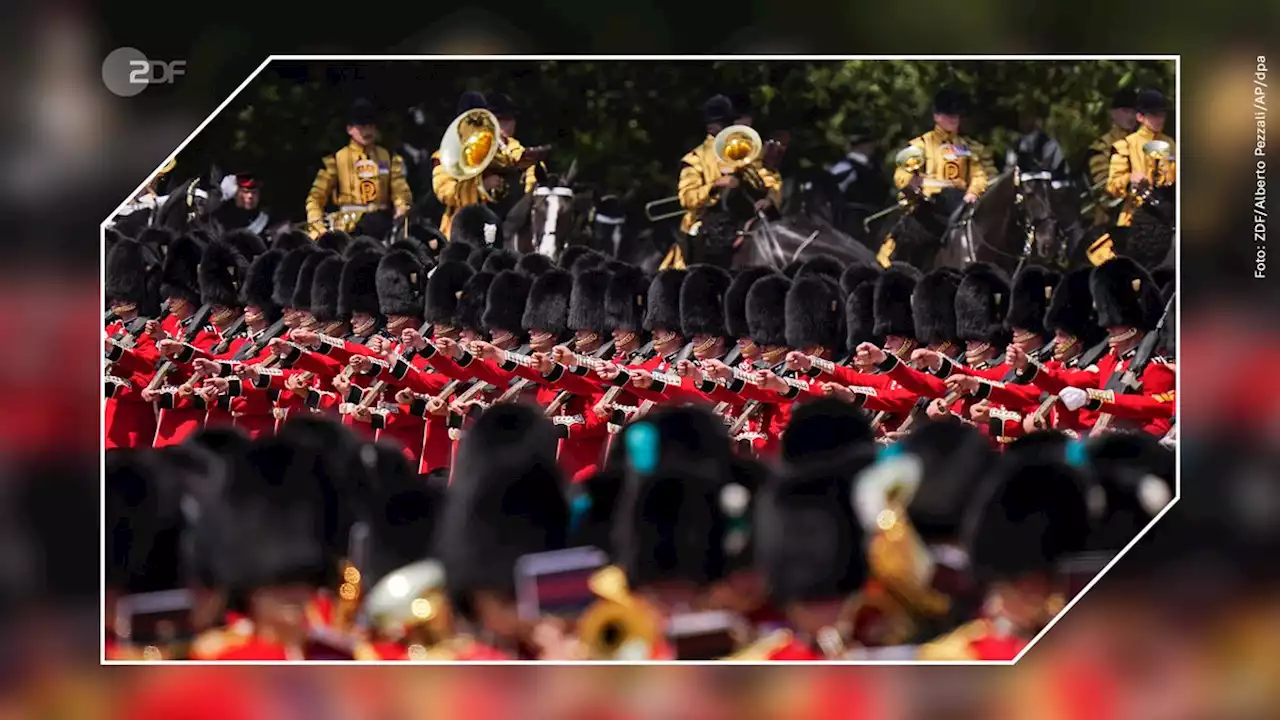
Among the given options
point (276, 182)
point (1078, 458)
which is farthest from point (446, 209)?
point (1078, 458)

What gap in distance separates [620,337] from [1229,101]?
209 centimetres

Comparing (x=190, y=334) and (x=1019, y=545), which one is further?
(x=190, y=334)

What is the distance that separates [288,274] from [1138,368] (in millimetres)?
2745

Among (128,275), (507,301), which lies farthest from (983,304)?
(128,275)

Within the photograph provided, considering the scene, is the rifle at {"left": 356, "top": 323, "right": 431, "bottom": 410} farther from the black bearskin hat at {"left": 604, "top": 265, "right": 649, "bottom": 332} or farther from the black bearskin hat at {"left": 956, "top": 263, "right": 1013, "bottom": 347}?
the black bearskin hat at {"left": 956, "top": 263, "right": 1013, "bottom": 347}

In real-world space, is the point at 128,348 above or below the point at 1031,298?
below

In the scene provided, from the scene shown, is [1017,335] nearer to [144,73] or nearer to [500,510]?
[500,510]

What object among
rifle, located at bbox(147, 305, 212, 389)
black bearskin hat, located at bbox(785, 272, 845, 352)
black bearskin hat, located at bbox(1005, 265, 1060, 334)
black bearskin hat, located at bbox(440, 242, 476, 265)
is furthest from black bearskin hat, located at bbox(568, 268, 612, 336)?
black bearskin hat, located at bbox(1005, 265, 1060, 334)

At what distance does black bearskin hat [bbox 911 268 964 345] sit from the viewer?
798 centimetres

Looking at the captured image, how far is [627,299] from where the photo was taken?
26.4 ft

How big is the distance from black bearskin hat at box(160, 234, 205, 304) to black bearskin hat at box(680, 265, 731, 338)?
1.56 m

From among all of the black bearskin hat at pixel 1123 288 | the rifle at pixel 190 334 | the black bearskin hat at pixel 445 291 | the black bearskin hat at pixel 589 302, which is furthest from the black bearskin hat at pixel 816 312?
the rifle at pixel 190 334

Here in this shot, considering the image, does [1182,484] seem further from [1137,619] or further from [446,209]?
[446,209]

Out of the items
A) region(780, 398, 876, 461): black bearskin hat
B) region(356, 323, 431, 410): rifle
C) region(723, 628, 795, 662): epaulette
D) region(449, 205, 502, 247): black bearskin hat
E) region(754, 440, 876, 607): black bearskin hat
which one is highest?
region(449, 205, 502, 247): black bearskin hat
